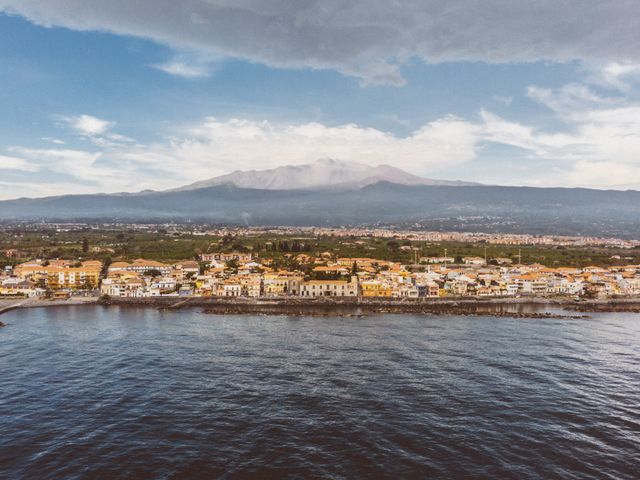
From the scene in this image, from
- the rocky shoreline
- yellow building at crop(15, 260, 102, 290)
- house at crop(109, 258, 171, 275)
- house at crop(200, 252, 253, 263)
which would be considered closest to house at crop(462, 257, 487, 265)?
the rocky shoreline

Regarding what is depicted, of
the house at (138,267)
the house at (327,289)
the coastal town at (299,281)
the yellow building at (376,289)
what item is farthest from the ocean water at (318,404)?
the house at (138,267)

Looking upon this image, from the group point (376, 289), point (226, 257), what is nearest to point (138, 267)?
point (226, 257)

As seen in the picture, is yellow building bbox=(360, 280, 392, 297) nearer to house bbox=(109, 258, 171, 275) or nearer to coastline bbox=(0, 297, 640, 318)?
coastline bbox=(0, 297, 640, 318)

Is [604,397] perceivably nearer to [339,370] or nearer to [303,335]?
[339,370]

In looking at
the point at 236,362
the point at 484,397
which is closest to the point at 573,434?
the point at 484,397

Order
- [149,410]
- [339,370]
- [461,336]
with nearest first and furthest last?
[149,410], [339,370], [461,336]
